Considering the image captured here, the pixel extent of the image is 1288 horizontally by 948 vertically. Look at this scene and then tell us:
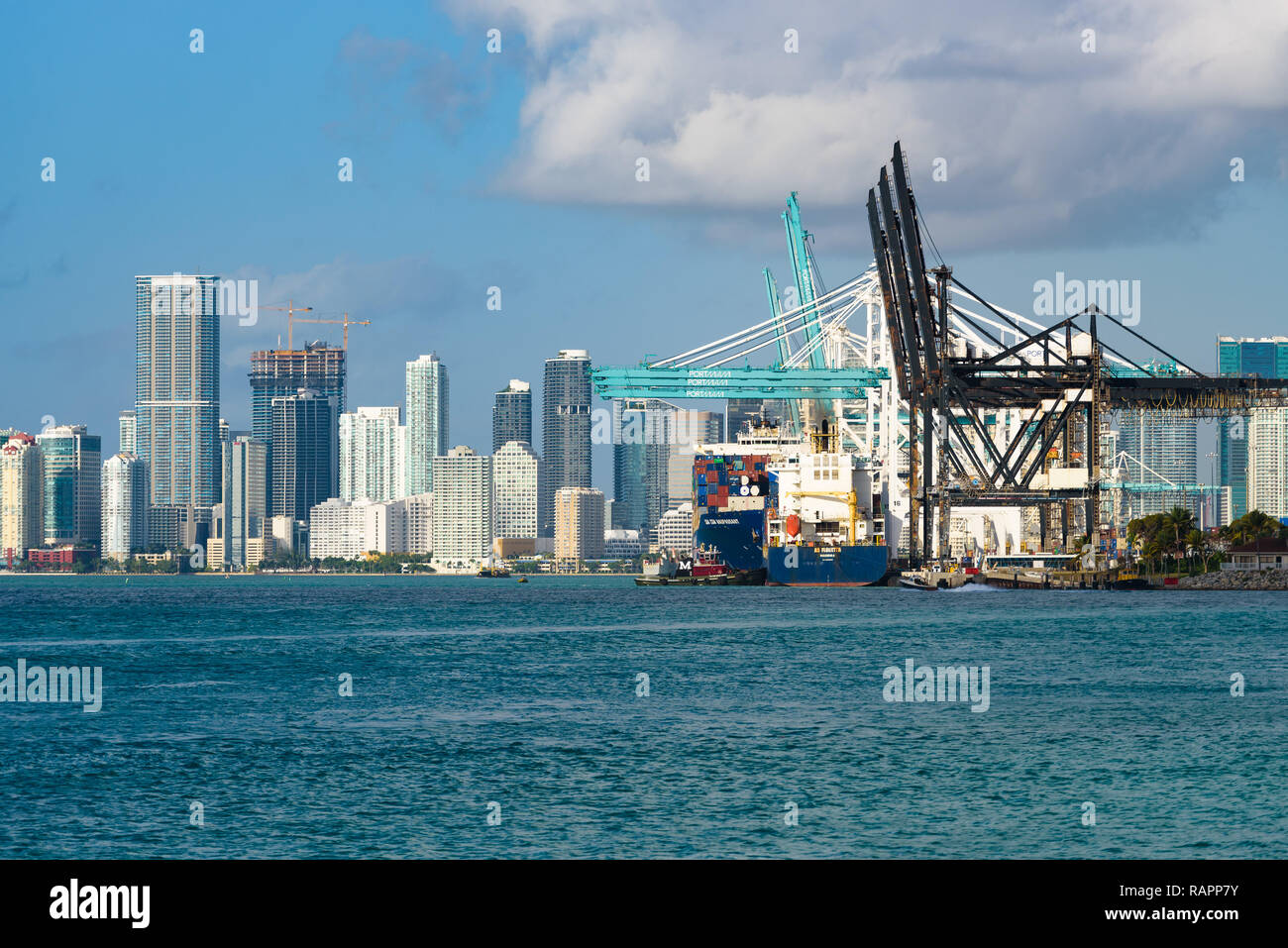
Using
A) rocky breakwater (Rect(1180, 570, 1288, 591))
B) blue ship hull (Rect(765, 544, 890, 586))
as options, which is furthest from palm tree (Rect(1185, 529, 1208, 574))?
blue ship hull (Rect(765, 544, 890, 586))

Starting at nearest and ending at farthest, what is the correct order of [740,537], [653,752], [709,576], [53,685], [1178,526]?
[653,752] → [53,685] → [740,537] → [1178,526] → [709,576]

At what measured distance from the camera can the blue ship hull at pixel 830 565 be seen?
10056cm

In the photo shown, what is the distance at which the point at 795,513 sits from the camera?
103 m

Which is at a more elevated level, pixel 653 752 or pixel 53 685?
pixel 653 752

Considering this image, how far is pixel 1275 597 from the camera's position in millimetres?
85625

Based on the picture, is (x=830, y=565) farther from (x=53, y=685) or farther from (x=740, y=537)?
(x=53, y=685)

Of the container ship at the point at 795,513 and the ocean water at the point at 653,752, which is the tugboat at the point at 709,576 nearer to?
the container ship at the point at 795,513

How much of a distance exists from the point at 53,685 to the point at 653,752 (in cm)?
1833

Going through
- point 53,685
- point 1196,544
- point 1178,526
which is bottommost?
point 53,685

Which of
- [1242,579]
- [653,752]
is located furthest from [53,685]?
[1242,579]
